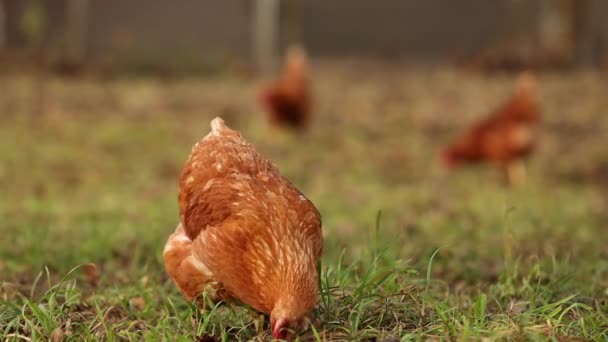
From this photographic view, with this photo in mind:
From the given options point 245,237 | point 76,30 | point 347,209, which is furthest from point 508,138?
point 76,30

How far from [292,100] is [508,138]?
8.40 feet

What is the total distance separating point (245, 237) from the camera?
2.58 m

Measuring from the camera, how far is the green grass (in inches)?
108

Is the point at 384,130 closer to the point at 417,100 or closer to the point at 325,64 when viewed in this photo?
the point at 417,100

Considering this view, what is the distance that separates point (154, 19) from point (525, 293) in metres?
11.3

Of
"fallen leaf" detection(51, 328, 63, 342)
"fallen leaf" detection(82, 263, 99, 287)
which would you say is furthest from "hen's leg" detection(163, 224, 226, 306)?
"fallen leaf" detection(82, 263, 99, 287)

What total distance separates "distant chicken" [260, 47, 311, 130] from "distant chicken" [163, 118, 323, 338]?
6.47m

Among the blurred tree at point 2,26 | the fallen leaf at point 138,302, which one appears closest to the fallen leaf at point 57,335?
the fallen leaf at point 138,302

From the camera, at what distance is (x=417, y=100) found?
37.5 feet

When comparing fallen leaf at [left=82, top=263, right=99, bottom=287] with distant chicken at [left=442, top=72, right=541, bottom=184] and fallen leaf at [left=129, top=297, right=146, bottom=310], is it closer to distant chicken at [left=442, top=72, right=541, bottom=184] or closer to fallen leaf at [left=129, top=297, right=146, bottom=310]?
fallen leaf at [left=129, top=297, right=146, bottom=310]

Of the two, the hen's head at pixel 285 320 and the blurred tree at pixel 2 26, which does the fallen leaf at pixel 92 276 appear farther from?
the blurred tree at pixel 2 26

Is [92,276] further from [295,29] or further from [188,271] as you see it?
[295,29]

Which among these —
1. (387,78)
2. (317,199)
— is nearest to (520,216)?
(317,199)

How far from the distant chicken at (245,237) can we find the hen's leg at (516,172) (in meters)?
5.45
